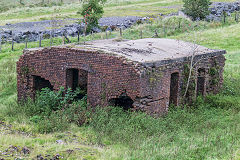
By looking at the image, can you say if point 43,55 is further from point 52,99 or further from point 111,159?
point 111,159

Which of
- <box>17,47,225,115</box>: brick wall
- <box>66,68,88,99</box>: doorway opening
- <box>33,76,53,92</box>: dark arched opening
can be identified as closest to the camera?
<box>17,47,225,115</box>: brick wall

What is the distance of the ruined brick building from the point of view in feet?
37.3

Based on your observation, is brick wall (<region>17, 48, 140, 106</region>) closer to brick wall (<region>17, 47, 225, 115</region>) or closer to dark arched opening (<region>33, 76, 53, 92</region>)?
brick wall (<region>17, 47, 225, 115</region>)

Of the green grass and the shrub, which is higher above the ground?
the green grass

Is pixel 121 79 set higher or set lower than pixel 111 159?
higher

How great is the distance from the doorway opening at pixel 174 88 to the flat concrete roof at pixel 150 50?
2.83ft

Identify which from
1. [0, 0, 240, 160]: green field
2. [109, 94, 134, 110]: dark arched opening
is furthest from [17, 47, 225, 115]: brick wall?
[109, 94, 134, 110]: dark arched opening

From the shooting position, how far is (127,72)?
11.3 m

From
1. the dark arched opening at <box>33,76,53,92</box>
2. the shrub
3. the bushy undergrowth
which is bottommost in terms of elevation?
the shrub

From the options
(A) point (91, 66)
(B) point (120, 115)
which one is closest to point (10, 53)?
(A) point (91, 66)

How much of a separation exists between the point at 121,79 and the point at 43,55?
3.86m

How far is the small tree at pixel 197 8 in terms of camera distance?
36688mm

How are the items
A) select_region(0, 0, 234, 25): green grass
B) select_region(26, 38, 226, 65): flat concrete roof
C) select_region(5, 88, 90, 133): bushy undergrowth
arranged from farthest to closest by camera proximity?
select_region(0, 0, 234, 25): green grass, select_region(26, 38, 226, 65): flat concrete roof, select_region(5, 88, 90, 133): bushy undergrowth

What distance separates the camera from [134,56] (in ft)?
39.2
